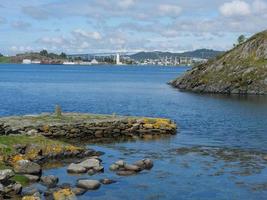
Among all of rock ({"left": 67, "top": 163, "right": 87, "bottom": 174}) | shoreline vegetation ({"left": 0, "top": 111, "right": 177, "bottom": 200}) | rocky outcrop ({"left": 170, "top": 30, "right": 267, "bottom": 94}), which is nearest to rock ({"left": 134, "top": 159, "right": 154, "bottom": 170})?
shoreline vegetation ({"left": 0, "top": 111, "right": 177, "bottom": 200})

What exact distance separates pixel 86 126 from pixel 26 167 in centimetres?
1886

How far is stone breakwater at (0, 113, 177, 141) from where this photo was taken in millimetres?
50906

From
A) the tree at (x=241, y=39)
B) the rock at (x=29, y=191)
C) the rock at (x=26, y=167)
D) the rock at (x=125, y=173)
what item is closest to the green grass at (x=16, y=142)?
the rock at (x=26, y=167)

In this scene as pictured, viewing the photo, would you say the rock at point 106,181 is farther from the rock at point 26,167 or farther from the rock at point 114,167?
the rock at point 26,167

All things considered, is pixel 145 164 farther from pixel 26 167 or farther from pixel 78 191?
pixel 26 167

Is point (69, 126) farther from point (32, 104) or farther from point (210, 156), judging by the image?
point (32, 104)

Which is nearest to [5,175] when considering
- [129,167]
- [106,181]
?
[106,181]

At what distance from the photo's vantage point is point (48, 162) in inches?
1537

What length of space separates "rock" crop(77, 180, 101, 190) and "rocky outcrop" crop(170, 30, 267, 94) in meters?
95.8

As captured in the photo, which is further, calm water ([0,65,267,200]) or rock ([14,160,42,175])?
rock ([14,160,42,175])

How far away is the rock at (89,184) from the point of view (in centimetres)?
3167

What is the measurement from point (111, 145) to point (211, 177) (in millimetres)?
15555

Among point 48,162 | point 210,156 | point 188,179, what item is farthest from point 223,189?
point 48,162

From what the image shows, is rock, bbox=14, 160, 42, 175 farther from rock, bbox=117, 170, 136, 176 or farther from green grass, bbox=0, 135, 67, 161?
rock, bbox=117, 170, 136, 176
